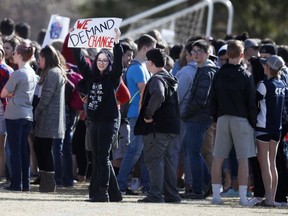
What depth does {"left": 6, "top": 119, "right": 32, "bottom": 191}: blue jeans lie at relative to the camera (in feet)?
55.6

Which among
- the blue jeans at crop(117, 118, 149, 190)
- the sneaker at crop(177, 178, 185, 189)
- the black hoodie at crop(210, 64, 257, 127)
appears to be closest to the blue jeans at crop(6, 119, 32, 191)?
the blue jeans at crop(117, 118, 149, 190)

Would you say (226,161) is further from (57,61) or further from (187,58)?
(57,61)

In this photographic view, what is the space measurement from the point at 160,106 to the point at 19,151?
2.50 meters

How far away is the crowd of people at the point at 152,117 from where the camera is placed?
51.1ft

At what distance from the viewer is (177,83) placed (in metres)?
16.1

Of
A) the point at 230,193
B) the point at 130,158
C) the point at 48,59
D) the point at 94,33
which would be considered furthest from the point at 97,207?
the point at 230,193

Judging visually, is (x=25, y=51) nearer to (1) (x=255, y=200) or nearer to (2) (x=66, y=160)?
(2) (x=66, y=160)

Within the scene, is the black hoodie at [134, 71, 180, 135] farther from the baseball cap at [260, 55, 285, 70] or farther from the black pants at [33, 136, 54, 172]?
the black pants at [33, 136, 54, 172]

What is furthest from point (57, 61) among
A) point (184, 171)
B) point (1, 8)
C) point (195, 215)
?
point (1, 8)

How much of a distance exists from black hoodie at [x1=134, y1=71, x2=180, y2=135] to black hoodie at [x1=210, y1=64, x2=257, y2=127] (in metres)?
0.63

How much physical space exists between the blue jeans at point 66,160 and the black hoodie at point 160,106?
9.62 ft

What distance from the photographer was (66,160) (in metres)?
18.7

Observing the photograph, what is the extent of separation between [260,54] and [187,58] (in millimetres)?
1084

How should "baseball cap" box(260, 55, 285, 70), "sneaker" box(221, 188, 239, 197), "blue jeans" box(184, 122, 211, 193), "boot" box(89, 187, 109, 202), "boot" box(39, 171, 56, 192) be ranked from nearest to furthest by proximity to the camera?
1. "boot" box(89, 187, 109, 202)
2. "baseball cap" box(260, 55, 285, 70)
3. "blue jeans" box(184, 122, 211, 193)
4. "boot" box(39, 171, 56, 192)
5. "sneaker" box(221, 188, 239, 197)
